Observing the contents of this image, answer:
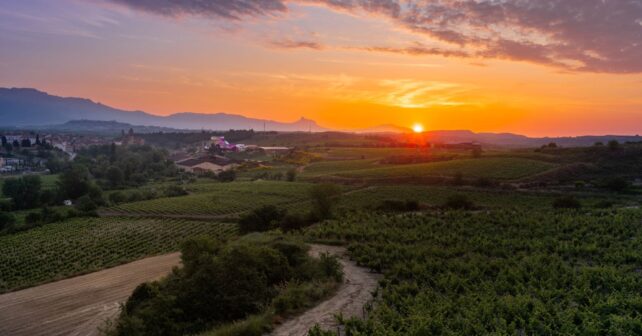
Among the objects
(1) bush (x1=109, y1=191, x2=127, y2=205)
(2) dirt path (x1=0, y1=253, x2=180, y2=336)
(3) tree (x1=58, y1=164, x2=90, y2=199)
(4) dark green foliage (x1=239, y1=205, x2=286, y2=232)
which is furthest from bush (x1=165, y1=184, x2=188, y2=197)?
(2) dirt path (x1=0, y1=253, x2=180, y2=336)

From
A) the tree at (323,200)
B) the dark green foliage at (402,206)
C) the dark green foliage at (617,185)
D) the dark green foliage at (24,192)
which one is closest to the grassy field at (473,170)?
the dark green foliage at (617,185)

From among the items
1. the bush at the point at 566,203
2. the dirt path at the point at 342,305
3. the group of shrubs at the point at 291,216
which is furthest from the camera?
the bush at the point at 566,203

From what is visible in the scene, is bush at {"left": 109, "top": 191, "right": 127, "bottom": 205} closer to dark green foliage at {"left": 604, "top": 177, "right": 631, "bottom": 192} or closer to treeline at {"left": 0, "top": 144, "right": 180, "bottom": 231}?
treeline at {"left": 0, "top": 144, "right": 180, "bottom": 231}

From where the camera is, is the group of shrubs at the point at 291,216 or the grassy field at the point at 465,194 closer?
the group of shrubs at the point at 291,216

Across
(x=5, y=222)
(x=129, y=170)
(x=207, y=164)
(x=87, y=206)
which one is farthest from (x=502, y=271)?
(x=207, y=164)

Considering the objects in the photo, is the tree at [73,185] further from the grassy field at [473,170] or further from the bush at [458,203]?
the bush at [458,203]

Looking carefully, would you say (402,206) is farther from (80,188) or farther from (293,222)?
(80,188)
